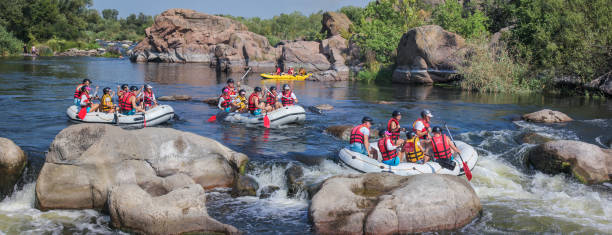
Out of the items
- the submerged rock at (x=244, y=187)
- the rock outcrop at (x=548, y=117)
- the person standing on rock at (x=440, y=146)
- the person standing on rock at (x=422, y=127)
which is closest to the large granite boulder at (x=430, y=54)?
the rock outcrop at (x=548, y=117)

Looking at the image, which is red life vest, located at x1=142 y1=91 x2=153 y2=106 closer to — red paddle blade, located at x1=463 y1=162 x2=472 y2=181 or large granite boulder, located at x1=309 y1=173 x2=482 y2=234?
large granite boulder, located at x1=309 y1=173 x2=482 y2=234

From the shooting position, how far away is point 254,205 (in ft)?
31.5

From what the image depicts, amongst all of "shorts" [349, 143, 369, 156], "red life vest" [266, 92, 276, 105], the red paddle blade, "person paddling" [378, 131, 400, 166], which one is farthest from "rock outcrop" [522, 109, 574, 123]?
"person paddling" [378, 131, 400, 166]

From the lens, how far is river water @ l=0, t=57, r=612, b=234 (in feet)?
28.8

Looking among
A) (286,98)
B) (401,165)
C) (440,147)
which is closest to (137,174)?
(401,165)

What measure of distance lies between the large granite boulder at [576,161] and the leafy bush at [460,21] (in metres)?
23.9

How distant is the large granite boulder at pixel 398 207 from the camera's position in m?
8.07

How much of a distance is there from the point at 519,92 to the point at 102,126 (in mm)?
23147

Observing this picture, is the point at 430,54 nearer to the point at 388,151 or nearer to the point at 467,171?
the point at 467,171

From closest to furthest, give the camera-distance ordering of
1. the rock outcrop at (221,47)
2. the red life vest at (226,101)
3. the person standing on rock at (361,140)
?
the person standing on rock at (361,140), the red life vest at (226,101), the rock outcrop at (221,47)

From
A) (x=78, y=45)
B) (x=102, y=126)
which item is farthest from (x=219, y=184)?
(x=78, y=45)

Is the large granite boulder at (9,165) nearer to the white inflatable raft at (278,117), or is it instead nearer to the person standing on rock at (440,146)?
the white inflatable raft at (278,117)

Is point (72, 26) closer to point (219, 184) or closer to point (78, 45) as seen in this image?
point (78, 45)

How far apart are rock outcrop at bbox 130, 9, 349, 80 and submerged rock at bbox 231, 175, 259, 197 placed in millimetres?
32427
